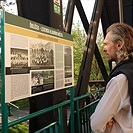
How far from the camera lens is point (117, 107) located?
1412 millimetres

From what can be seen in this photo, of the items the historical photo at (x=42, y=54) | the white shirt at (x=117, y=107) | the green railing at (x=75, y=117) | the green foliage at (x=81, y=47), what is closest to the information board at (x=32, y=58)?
the historical photo at (x=42, y=54)

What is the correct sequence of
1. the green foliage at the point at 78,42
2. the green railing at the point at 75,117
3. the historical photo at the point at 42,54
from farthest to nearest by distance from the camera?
1. the green foliage at the point at 78,42
2. the green railing at the point at 75,117
3. the historical photo at the point at 42,54

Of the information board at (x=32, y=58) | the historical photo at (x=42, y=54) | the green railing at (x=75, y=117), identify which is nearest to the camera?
the information board at (x=32, y=58)

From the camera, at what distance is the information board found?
4.99 ft

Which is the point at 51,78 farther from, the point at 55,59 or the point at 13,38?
the point at 13,38

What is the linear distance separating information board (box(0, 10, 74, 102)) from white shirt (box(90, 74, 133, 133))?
632mm

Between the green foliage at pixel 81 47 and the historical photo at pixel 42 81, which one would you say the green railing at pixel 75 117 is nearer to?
the historical photo at pixel 42 81

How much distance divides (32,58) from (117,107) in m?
A: 0.84

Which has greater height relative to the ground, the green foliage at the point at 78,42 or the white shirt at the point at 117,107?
the green foliage at the point at 78,42

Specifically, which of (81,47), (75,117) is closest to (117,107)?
(75,117)

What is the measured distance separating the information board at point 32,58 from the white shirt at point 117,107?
2.07 ft

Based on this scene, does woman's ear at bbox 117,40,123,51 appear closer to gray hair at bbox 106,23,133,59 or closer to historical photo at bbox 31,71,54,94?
gray hair at bbox 106,23,133,59

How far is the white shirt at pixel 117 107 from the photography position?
55.4 inches

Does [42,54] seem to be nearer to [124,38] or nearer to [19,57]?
[19,57]
